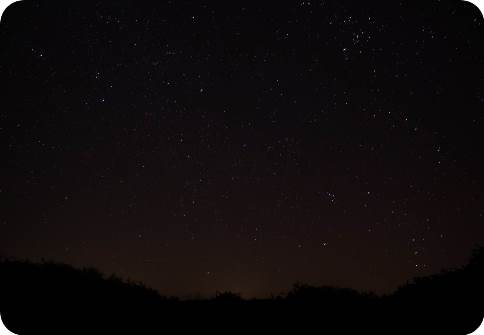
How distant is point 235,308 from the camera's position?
5.57 ft

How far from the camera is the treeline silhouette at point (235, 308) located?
1693 mm

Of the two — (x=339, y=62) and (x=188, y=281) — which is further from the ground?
(x=339, y=62)

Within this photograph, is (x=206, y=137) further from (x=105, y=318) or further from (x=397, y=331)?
(x=397, y=331)

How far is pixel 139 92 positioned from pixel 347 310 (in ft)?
3.49

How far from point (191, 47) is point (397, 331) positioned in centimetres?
122

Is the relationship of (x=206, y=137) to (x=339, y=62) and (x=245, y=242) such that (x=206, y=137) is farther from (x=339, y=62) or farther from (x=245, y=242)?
(x=339, y=62)

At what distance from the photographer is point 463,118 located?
1.72 m

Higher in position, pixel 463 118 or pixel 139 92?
pixel 139 92

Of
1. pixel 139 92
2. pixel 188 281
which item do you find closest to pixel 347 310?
pixel 188 281

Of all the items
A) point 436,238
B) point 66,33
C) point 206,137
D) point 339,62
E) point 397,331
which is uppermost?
point 66,33

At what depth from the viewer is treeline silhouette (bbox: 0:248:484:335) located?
169cm

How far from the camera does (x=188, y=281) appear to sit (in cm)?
171

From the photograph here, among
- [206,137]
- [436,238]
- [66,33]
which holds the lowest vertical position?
[436,238]

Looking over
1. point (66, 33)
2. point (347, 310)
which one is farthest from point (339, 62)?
point (66, 33)
